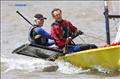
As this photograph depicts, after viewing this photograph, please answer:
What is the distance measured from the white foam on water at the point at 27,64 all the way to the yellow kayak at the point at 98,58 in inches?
24.3

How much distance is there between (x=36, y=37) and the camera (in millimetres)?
8625

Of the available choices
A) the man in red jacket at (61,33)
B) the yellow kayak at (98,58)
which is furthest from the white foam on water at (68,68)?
the man in red jacket at (61,33)

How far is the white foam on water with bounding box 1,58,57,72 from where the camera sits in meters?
9.17

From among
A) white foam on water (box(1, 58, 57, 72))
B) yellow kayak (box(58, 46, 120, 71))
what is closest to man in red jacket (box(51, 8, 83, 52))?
yellow kayak (box(58, 46, 120, 71))

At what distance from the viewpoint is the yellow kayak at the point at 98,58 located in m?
7.95

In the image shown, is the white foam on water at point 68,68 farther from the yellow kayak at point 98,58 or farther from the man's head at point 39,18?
the man's head at point 39,18

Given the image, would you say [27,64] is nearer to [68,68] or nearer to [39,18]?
[68,68]

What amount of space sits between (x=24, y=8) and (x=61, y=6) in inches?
50.8

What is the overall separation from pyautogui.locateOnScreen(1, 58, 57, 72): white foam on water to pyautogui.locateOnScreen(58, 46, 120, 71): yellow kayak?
617 mm

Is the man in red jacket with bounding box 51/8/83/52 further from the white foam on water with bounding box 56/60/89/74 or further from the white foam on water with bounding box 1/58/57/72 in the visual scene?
the white foam on water with bounding box 1/58/57/72

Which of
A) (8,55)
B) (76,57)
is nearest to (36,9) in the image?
(8,55)

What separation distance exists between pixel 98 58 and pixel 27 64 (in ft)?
6.06

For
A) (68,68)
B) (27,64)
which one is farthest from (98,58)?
(27,64)

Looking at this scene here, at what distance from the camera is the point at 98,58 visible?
818cm
